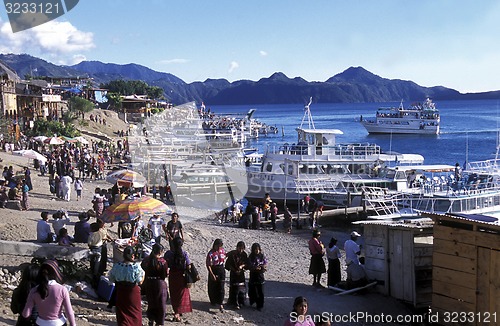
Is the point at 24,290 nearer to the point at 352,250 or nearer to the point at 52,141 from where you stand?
the point at 352,250

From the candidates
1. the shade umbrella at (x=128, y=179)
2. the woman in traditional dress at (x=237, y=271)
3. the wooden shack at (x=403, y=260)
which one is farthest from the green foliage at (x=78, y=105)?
the woman in traditional dress at (x=237, y=271)

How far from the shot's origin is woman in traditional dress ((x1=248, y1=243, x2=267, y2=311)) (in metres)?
9.86

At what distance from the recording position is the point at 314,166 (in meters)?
32.6

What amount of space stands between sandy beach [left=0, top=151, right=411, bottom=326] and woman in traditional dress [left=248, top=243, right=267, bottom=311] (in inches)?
7.8

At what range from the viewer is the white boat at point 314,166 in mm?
32125

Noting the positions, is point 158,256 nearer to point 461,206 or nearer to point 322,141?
point 461,206

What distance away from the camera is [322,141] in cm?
3350

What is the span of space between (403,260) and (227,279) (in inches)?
158

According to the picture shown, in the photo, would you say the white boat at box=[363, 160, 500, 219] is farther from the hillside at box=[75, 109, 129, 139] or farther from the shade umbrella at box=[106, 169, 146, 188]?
the hillside at box=[75, 109, 129, 139]

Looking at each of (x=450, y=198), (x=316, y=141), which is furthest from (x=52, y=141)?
(x=450, y=198)

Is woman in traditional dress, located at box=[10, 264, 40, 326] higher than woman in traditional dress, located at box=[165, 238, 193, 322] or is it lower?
higher

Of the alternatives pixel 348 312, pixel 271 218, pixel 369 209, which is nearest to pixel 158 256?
pixel 348 312

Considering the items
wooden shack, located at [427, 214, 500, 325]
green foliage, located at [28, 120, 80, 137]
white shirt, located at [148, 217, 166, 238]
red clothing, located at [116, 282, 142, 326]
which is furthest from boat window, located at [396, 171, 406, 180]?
green foliage, located at [28, 120, 80, 137]

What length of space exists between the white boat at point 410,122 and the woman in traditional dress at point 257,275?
93.7 meters
